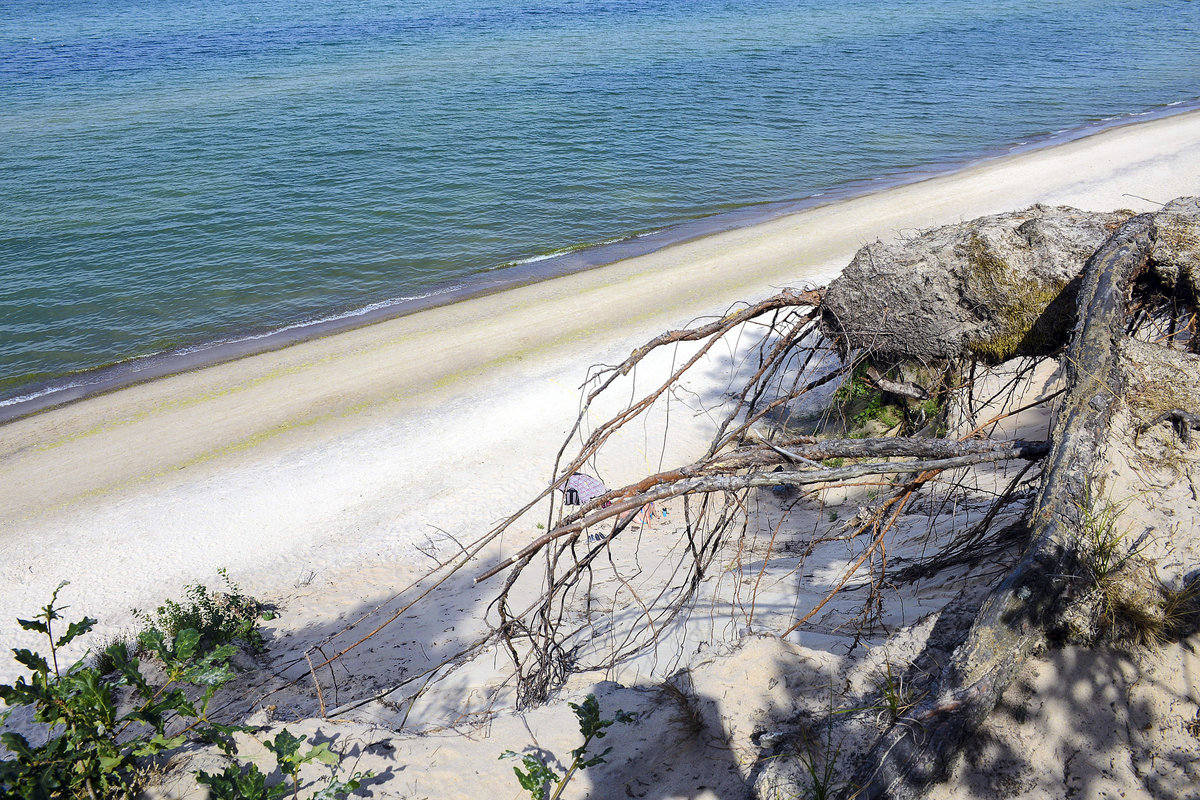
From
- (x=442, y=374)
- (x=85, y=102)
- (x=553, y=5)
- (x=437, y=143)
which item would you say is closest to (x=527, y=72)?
(x=437, y=143)

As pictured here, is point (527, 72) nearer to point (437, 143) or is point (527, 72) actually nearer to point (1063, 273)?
point (437, 143)

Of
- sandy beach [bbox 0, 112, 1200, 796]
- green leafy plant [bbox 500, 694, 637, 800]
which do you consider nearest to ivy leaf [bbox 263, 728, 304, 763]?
sandy beach [bbox 0, 112, 1200, 796]

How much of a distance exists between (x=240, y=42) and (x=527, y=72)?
68.7 feet

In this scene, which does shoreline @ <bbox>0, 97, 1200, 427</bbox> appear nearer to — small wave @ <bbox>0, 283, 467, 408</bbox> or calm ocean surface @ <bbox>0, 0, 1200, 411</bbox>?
small wave @ <bbox>0, 283, 467, 408</bbox>

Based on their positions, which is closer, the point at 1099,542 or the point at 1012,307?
the point at 1099,542

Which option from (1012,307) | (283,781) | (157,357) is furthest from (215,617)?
(157,357)

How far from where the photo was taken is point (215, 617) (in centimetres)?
621

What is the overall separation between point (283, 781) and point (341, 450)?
691 centimetres

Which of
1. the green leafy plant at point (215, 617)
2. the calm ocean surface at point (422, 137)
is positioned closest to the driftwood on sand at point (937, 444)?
the green leafy plant at point (215, 617)

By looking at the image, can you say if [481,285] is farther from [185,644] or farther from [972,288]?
[185,644]

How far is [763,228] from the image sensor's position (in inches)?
691

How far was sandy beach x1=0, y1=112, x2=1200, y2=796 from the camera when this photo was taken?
748 cm

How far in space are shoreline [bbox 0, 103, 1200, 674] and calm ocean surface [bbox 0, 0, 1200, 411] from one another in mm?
2411

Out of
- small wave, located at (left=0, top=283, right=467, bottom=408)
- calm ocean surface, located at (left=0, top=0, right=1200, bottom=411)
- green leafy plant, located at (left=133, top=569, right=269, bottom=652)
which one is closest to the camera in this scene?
green leafy plant, located at (left=133, top=569, right=269, bottom=652)
